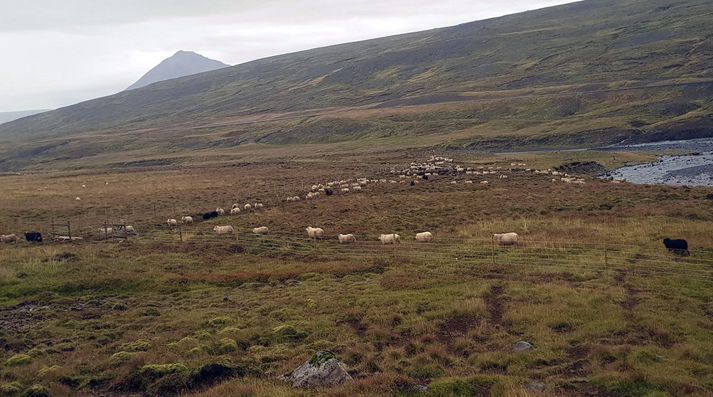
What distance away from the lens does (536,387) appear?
1382 centimetres

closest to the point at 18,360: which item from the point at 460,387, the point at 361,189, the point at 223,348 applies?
the point at 223,348

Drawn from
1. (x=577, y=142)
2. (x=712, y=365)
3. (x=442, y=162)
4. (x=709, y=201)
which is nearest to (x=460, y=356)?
(x=712, y=365)

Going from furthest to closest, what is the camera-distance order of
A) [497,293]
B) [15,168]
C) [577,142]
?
[15,168]
[577,142]
[497,293]

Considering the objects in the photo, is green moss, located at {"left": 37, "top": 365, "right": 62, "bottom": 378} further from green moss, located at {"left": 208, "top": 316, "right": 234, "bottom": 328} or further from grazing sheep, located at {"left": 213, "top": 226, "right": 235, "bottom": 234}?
grazing sheep, located at {"left": 213, "top": 226, "right": 235, "bottom": 234}

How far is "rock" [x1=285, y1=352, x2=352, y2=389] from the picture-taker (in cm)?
1462

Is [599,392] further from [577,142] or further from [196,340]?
[577,142]

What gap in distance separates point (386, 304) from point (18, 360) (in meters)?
12.5

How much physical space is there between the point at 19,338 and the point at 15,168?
163031 millimetres

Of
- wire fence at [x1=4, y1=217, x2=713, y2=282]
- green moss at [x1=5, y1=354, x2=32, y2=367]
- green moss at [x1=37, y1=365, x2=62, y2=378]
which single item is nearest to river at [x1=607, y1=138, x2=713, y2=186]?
wire fence at [x1=4, y1=217, x2=713, y2=282]

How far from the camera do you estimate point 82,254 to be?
32.6m

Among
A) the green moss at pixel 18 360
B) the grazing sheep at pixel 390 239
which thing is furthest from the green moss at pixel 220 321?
the grazing sheep at pixel 390 239

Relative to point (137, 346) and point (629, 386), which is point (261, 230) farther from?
point (629, 386)

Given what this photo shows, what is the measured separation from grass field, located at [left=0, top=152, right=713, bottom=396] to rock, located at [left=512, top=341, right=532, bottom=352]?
6.9 inches

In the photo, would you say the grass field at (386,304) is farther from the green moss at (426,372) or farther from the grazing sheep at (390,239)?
the grazing sheep at (390,239)
